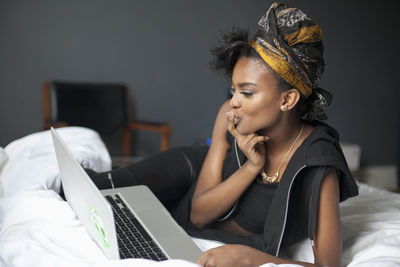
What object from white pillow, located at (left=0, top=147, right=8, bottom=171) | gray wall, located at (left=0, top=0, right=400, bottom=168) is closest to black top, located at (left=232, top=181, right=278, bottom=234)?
white pillow, located at (left=0, top=147, right=8, bottom=171)

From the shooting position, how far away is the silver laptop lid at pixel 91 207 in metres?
0.69

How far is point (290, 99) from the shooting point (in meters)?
1.14

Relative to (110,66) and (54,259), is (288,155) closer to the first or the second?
(54,259)

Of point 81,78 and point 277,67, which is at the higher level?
point 277,67

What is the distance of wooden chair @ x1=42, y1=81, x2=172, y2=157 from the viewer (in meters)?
2.93

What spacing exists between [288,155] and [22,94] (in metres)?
2.47

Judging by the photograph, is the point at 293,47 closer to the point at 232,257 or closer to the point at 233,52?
the point at 233,52

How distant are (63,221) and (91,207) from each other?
237 mm

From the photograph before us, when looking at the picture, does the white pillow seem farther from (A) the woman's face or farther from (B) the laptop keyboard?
(A) the woman's face

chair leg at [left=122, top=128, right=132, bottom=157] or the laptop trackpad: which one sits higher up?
the laptop trackpad

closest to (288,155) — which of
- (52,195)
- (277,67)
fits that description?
(277,67)

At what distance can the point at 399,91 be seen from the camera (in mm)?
4113

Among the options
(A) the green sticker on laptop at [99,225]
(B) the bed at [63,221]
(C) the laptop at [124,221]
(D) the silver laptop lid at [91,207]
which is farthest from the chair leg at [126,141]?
(A) the green sticker on laptop at [99,225]

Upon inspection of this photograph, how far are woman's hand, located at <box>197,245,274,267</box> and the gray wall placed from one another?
261 centimetres
